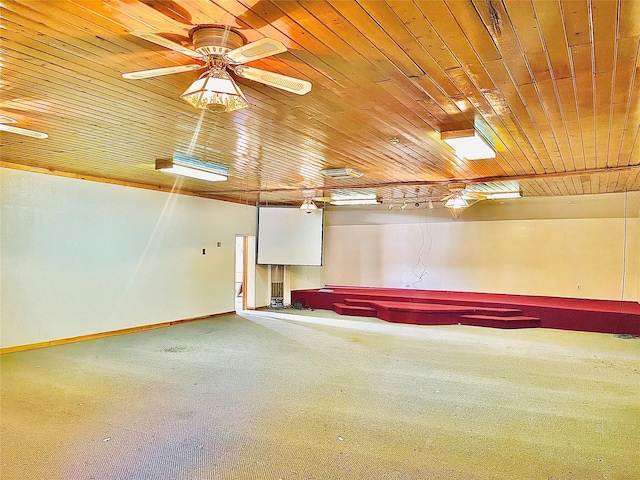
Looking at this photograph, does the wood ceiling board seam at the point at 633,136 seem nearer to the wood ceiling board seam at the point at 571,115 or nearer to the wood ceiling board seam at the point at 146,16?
the wood ceiling board seam at the point at 571,115

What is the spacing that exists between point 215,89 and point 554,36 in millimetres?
1709

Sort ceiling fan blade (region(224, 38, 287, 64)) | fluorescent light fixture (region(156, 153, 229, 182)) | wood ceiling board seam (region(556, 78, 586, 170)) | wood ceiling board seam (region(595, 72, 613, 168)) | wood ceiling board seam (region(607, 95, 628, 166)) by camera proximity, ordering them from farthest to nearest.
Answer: fluorescent light fixture (region(156, 153, 229, 182))
wood ceiling board seam (region(607, 95, 628, 166))
wood ceiling board seam (region(556, 78, 586, 170))
wood ceiling board seam (region(595, 72, 613, 168))
ceiling fan blade (region(224, 38, 287, 64))

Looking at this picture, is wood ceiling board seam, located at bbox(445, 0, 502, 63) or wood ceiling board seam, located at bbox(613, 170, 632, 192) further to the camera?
wood ceiling board seam, located at bbox(613, 170, 632, 192)

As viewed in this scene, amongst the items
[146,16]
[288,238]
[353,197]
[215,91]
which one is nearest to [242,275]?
[288,238]

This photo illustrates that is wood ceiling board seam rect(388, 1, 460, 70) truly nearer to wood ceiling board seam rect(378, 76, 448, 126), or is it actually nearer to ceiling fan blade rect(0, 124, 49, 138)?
wood ceiling board seam rect(378, 76, 448, 126)

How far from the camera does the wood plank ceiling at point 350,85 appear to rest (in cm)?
193

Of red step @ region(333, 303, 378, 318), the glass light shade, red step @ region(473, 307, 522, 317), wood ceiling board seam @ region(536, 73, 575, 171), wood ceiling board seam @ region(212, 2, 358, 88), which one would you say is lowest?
red step @ region(333, 303, 378, 318)

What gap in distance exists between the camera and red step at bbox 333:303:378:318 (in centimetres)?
888

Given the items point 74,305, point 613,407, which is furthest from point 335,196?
point 613,407

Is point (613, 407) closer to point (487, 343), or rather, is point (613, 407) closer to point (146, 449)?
point (487, 343)

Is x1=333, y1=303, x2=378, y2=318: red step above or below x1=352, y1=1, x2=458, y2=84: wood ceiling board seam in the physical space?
below

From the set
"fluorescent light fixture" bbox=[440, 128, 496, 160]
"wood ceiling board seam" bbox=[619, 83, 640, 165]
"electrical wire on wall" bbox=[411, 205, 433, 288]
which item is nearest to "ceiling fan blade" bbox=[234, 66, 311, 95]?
"fluorescent light fixture" bbox=[440, 128, 496, 160]

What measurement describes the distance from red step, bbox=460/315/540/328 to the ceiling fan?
666 cm

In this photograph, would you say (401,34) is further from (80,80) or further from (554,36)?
(80,80)
